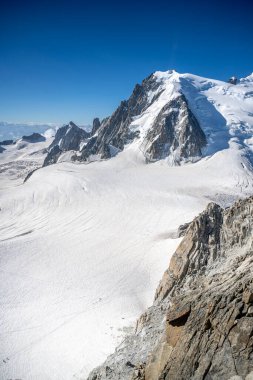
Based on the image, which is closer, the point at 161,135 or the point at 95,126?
the point at 161,135

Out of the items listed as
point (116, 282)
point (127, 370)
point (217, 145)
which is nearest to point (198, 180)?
point (217, 145)

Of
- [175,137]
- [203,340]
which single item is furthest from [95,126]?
[203,340]

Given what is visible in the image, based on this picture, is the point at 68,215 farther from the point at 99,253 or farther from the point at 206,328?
the point at 206,328

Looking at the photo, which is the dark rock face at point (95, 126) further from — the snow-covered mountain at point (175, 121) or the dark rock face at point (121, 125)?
the snow-covered mountain at point (175, 121)

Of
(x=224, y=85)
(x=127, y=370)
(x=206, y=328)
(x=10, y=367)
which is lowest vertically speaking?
(x=10, y=367)

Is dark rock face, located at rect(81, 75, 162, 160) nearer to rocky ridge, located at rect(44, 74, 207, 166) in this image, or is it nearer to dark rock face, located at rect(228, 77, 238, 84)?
rocky ridge, located at rect(44, 74, 207, 166)

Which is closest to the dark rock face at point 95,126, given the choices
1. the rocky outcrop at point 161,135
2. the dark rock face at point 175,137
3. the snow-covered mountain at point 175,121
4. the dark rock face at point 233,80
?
the snow-covered mountain at point 175,121

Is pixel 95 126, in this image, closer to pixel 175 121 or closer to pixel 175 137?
pixel 175 121
